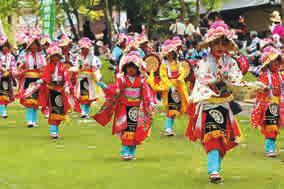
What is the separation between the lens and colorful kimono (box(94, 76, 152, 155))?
37.9 feet

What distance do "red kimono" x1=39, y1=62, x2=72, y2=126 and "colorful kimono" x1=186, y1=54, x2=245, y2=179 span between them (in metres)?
4.74

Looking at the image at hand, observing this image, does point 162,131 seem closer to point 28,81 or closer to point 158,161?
point 28,81

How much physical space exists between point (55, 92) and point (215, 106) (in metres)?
5.17

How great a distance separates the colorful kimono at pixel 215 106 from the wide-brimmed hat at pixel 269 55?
2279 mm

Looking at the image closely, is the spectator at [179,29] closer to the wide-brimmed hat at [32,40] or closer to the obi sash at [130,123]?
the wide-brimmed hat at [32,40]

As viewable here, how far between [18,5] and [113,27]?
6798 millimetres

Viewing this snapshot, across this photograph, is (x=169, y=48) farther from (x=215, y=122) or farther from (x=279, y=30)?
(x=215, y=122)

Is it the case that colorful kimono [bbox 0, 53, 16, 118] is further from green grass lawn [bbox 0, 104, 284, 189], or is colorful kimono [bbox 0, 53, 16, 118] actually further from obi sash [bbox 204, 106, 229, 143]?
obi sash [bbox 204, 106, 229, 143]

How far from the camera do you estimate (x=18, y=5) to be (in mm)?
36031

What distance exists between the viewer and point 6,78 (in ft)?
56.6

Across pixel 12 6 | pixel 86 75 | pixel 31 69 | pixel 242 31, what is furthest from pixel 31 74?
pixel 12 6

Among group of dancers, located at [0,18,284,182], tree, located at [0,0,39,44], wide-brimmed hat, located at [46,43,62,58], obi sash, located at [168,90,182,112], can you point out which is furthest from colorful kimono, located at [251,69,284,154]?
tree, located at [0,0,39,44]

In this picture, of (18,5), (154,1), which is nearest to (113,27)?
(154,1)

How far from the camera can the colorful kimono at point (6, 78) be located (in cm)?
1695
